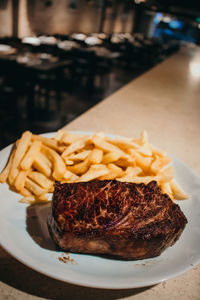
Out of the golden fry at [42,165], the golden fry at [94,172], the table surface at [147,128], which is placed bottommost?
the table surface at [147,128]

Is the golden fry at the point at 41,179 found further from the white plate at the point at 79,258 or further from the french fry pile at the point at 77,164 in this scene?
the white plate at the point at 79,258

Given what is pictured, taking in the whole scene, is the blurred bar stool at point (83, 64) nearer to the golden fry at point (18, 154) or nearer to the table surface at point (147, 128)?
the table surface at point (147, 128)

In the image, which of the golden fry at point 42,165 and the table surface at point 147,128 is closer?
the table surface at point 147,128

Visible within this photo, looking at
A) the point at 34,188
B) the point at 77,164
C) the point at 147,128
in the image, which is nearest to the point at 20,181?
the point at 34,188

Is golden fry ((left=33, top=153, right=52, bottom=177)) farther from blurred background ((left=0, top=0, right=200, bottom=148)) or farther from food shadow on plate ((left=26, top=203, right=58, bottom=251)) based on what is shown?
blurred background ((left=0, top=0, right=200, bottom=148))

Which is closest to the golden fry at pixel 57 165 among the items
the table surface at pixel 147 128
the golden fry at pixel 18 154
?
the golden fry at pixel 18 154

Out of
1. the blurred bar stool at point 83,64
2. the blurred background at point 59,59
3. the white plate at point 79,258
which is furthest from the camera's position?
the blurred bar stool at point 83,64

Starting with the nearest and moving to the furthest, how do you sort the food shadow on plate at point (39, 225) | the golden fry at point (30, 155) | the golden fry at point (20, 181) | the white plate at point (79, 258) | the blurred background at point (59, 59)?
the white plate at point (79, 258) → the food shadow on plate at point (39, 225) → the golden fry at point (20, 181) → the golden fry at point (30, 155) → the blurred background at point (59, 59)

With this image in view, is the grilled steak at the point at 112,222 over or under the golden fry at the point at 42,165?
over
